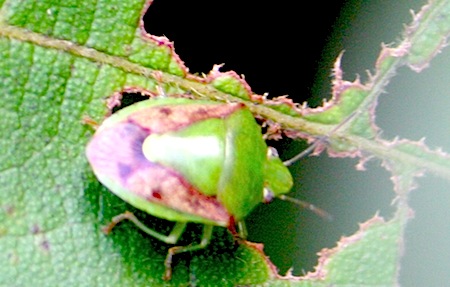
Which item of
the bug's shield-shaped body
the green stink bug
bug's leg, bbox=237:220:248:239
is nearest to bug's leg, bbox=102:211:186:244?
the green stink bug

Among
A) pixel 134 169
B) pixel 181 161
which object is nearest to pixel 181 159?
pixel 181 161

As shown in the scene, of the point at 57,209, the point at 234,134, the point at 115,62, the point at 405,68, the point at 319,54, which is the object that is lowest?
the point at 57,209

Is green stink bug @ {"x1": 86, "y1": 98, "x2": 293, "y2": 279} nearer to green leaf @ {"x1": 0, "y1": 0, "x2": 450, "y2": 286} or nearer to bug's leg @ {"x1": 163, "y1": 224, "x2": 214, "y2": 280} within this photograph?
bug's leg @ {"x1": 163, "y1": 224, "x2": 214, "y2": 280}

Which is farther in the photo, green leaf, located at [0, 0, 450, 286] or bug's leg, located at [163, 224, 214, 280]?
bug's leg, located at [163, 224, 214, 280]

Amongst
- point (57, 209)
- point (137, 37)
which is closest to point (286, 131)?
point (137, 37)

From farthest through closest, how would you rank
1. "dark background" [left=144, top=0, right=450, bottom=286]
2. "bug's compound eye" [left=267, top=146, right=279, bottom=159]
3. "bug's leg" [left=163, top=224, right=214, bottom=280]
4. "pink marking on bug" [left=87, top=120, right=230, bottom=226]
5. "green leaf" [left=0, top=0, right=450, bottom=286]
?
"dark background" [left=144, top=0, right=450, bottom=286] → "bug's compound eye" [left=267, top=146, right=279, bottom=159] → "bug's leg" [left=163, top=224, right=214, bottom=280] → "green leaf" [left=0, top=0, right=450, bottom=286] → "pink marking on bug" [left=87, top=120, right=230, bottom=226]

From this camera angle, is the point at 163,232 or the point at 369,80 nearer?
the point at 163,232

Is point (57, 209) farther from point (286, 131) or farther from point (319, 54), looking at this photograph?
point (319, 54)
